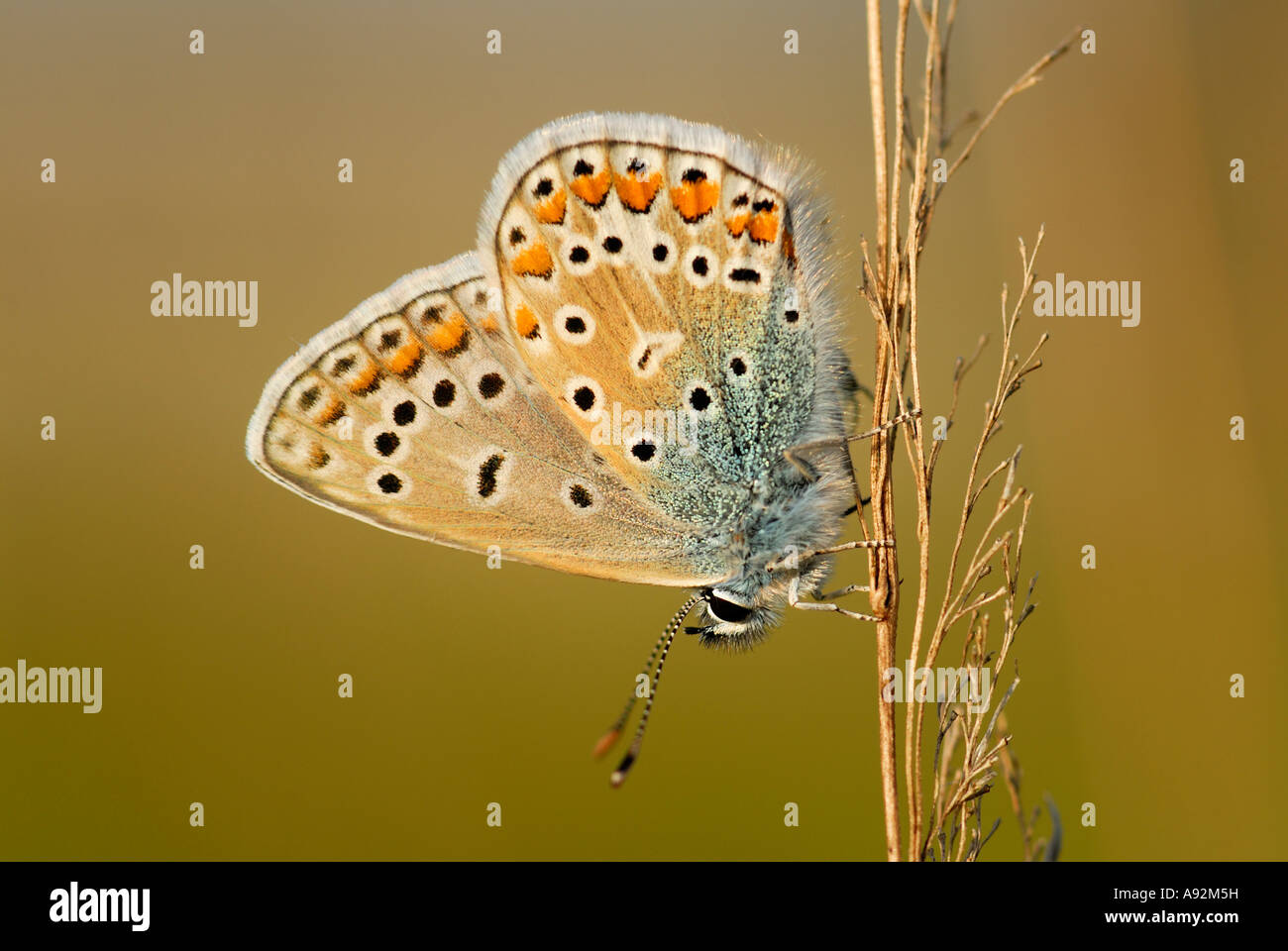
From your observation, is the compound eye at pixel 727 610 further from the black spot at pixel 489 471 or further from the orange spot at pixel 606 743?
the black spot at pixel 489 471

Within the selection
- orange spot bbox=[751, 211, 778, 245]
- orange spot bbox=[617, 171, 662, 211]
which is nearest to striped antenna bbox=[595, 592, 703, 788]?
orange spot bbox=[751, 211, 778, 245]

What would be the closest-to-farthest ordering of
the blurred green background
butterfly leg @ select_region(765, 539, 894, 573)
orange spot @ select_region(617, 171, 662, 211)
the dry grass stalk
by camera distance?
the dry grass stalk → butterfly leg @ select_region(765, 539, 894, 573) → orange spot @ select_region(617, 171, 662, 211) → the blurred green background

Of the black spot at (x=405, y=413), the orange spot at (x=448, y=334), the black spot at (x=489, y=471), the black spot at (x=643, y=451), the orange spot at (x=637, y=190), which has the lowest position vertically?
the black spot at (x=489, y=471)

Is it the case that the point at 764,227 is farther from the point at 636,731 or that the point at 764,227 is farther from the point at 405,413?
the point at 636,731

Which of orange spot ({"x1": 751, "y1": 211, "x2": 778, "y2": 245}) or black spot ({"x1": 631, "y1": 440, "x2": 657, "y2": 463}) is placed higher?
orange spot ({"x1": 751, "y1": 211, "x2": 778, "y2": 245})

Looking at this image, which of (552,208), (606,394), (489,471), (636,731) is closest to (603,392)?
(606,394)

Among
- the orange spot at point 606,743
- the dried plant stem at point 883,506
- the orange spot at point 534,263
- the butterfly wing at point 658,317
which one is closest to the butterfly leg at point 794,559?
the butterfly wing at point 658,317

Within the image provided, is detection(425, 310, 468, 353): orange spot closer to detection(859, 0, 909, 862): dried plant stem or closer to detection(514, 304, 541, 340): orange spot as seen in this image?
detection(514, 304, 541, 340): orange spot
